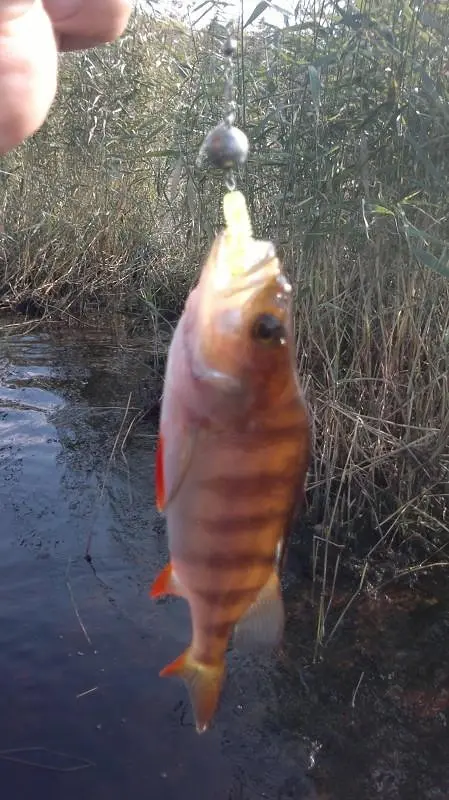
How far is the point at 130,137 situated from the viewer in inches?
302

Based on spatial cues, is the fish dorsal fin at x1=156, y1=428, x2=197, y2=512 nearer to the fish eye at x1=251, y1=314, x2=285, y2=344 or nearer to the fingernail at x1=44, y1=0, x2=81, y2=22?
the fish eye at x1=251, y1=314, x2=285, y2=344

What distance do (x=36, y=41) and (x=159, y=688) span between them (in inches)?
115

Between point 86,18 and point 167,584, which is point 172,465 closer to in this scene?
point 167,584

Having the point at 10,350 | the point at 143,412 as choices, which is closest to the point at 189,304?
the point at 143,412

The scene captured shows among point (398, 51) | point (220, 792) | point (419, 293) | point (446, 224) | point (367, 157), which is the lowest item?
point (220, 792)

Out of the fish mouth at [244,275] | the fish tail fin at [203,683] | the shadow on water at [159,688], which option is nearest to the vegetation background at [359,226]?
the shadow on water at [159,688]

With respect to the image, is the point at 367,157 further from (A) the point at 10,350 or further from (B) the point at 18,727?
(A) the point at 10,350

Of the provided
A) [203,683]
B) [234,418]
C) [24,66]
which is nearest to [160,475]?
[234,418]

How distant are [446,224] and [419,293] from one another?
42cm

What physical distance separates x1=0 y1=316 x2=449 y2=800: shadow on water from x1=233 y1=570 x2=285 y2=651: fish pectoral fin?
74.2 inches

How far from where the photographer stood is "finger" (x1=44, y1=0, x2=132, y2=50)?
4.07 feet

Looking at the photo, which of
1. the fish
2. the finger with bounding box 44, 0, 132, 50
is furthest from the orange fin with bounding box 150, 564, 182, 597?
the finger with bounding box 44, 0, 132, 50

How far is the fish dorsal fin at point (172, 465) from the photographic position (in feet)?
4.14

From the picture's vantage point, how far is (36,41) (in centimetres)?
114
